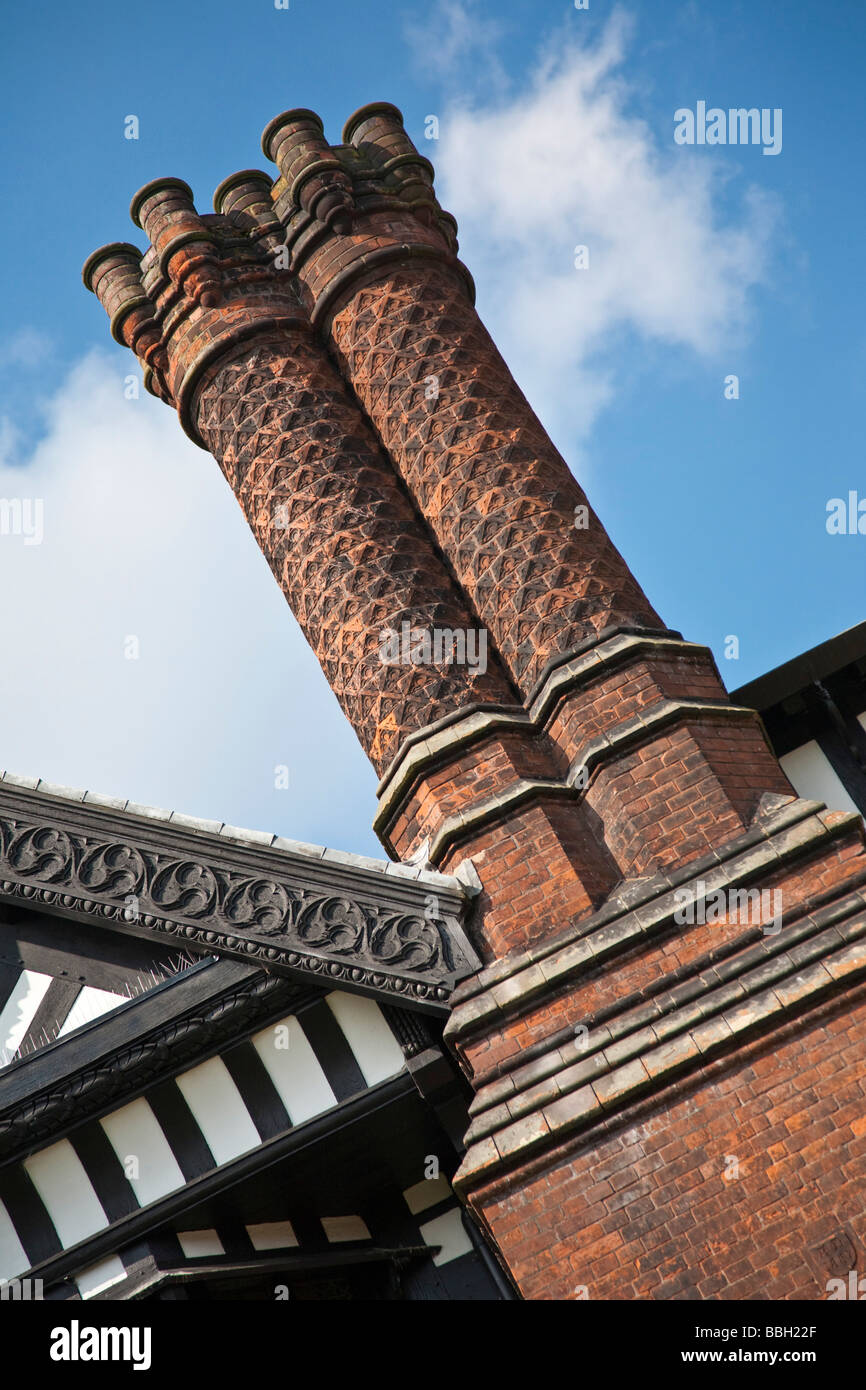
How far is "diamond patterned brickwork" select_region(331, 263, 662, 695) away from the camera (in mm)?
8531

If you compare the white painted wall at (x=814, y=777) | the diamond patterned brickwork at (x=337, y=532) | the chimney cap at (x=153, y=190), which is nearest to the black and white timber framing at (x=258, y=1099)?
the diamond patterned brickwork at (x=337, y=532)

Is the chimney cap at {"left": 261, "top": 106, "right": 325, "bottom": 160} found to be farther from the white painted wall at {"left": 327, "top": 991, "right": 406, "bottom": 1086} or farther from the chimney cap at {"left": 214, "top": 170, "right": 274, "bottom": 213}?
the white painted wall at {"left": 327, "top": 991, "right": 406, "bottom": 1086}

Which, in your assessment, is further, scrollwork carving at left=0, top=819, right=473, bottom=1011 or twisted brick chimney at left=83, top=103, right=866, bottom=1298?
scrollwork carving at left=0, top=819, right=473, bottom=1011

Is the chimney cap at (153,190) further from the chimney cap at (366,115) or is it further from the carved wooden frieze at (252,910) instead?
the carved wooden frieze at (252,910)

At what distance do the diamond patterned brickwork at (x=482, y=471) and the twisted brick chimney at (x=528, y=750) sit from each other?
0.07ft

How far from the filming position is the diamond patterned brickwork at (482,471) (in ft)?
28.0

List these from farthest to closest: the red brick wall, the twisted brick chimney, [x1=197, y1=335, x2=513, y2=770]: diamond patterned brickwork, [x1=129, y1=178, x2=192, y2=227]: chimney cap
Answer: [x1=129, y1=178, x2=192, y2=227]: chimney cap, [x1=197, y1=335, x2=513, y2=770]: diamond patterned brickwork, the twisted brick chimney, the red brick wall

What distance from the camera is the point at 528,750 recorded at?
27.1 ft

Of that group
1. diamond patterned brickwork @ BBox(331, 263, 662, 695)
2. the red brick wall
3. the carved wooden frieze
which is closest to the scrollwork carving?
the carved wooden frieze

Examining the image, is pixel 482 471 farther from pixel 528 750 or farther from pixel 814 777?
pixel 814 777

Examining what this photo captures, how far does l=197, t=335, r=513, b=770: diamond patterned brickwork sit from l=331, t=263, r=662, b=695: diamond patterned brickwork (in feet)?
0.65

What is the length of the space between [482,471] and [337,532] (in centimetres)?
97
